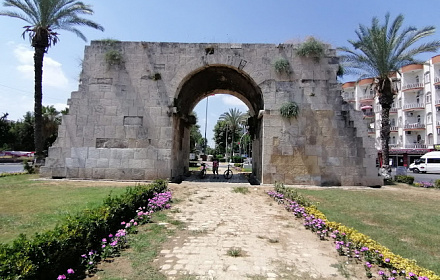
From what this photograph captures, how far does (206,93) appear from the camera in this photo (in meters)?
17.2

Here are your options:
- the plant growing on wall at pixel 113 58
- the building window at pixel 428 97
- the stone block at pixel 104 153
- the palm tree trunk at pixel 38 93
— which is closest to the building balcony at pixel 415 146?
the building window at pixel 428 97

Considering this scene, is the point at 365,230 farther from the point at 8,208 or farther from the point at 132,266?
the point at 8,208

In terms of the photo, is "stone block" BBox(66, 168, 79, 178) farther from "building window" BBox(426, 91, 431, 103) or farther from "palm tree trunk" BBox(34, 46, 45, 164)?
"building window" BBox(426, 91, 431, 103)

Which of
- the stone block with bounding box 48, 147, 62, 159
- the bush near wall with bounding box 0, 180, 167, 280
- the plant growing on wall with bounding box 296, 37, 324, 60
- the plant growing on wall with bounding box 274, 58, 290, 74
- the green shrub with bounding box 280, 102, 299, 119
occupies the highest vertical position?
the plant growing on wall with bounding box 296, 37, 324, 60

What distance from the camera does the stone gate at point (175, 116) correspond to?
12.4 metres

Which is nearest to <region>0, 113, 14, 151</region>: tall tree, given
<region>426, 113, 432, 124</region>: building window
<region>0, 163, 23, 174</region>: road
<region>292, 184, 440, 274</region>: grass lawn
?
<region>0, 163, 23, 174</region>: road

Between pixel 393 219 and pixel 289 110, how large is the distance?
6738 mm

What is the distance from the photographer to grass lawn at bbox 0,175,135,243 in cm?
502

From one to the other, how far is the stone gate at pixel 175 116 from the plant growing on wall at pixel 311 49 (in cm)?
23

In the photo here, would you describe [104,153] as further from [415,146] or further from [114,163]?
[415,146]

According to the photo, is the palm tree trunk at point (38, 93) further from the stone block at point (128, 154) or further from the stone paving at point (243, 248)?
the stone paving at point (243, 248)

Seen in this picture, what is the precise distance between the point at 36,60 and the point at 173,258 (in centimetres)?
1846

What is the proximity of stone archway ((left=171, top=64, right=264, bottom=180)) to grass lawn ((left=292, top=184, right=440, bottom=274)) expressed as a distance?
5349 mm

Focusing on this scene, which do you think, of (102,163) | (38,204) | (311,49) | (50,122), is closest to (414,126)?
(311,49)
